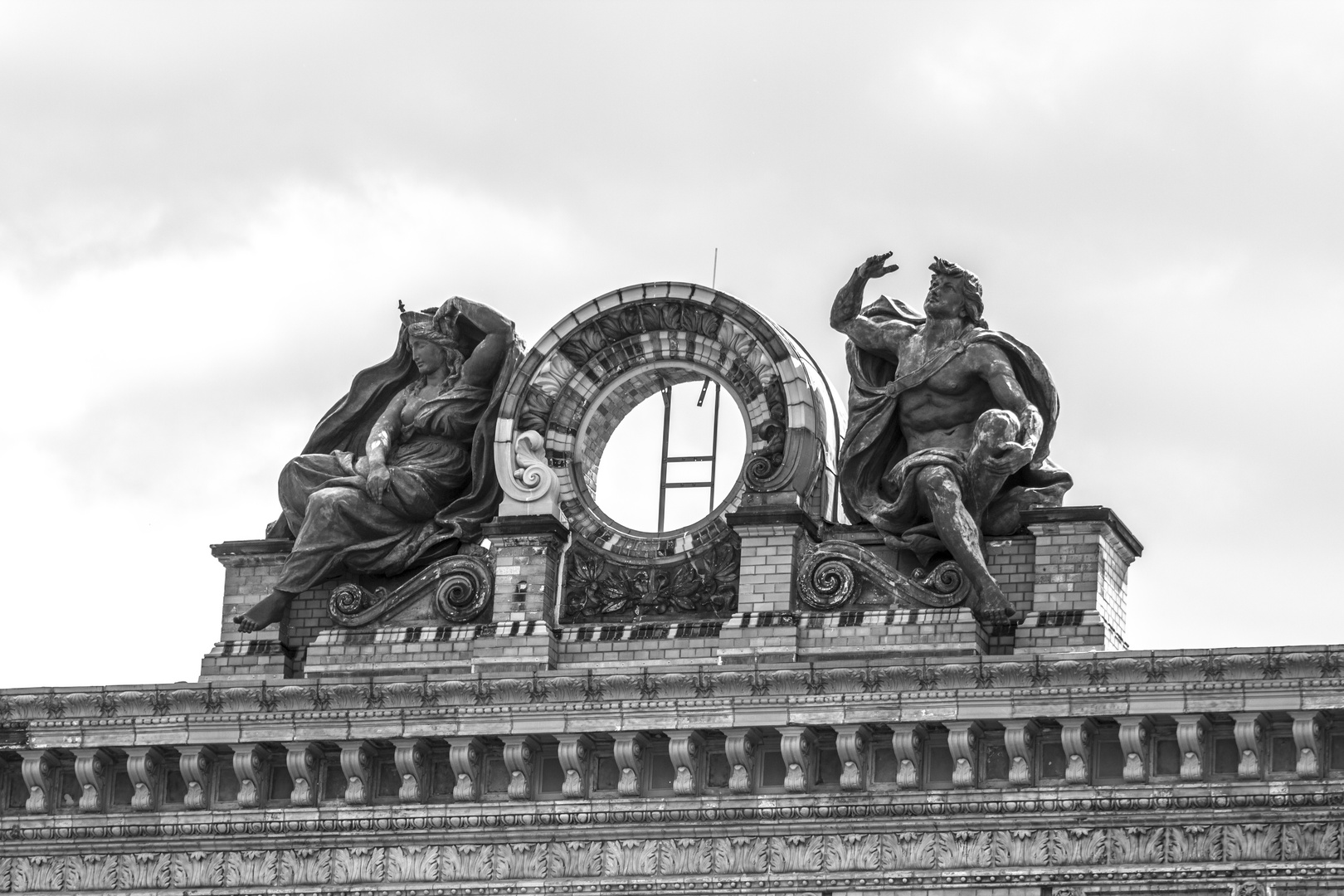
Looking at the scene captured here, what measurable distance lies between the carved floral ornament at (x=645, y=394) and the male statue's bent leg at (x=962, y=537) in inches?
59.8

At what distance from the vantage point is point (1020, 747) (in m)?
42.1

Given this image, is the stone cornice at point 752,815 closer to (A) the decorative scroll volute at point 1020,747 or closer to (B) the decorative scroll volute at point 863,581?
(A) the decorative scroll volute at point 1020,747

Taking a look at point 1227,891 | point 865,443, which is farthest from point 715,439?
point 1227,891

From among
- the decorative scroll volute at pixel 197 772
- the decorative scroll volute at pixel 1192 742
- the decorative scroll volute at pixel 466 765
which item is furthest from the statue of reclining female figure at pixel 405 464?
the decorative scroll volute at pixel 1192 742

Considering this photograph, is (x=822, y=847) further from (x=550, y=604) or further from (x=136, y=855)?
(x=136, y=855)

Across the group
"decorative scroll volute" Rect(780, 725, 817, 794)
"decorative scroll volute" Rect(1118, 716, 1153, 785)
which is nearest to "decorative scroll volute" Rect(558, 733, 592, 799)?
"decorative scroll volute" Rect(780, 725, 817, 794)

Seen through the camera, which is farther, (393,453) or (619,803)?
(393,453)

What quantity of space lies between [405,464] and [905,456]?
5516 mm

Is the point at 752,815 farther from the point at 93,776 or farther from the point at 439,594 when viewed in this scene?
the point at 93,776

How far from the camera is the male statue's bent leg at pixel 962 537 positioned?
4328 cm

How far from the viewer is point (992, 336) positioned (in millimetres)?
44688

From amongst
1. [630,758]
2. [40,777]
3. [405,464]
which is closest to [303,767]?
[40,777]

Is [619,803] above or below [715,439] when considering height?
below

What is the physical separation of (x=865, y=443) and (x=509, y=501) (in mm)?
3864
